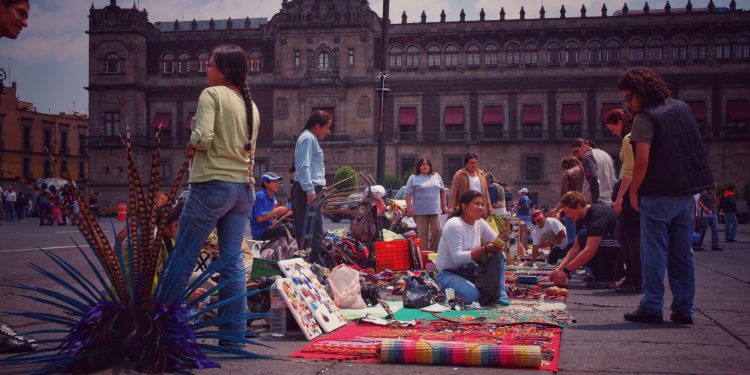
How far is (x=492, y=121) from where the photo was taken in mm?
47656

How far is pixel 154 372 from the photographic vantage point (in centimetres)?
335

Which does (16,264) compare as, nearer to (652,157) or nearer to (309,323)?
(309,323)

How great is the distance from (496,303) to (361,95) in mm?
42482

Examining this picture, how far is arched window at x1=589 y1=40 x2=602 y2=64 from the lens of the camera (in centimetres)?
4781

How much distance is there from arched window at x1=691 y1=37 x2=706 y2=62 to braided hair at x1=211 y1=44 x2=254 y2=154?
48.4 m

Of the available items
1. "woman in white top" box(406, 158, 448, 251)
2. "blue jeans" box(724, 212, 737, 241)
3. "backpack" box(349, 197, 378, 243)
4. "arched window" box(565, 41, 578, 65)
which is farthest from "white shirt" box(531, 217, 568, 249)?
"arched window" box(565, 41, 578, 65)

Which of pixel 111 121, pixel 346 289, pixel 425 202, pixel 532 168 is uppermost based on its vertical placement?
pixel 111 121

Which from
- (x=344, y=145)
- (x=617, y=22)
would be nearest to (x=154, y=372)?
(x=344, y=145)

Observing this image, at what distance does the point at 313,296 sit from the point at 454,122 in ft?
142

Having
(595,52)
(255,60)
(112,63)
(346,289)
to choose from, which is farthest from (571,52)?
(346,289)

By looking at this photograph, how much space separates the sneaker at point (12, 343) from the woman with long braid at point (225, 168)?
1016 millimetres

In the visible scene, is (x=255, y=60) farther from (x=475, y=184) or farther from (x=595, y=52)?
(x=475, y=184)

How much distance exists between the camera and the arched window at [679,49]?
1852 inches

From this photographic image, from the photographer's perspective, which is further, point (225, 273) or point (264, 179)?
point (264, 179)
